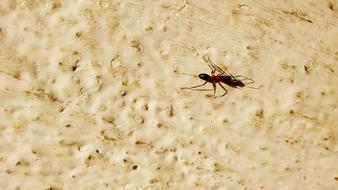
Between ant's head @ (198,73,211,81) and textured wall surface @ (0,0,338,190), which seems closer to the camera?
textured wall surface @ (0,0,338,190)

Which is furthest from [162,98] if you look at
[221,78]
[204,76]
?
[221,78]

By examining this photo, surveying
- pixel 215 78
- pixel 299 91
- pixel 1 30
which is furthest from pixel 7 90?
pixel 299 91

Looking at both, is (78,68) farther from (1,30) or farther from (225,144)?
(225,144)

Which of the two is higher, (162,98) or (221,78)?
(221,78)

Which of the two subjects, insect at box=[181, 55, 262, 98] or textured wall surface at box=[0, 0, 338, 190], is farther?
insect at box=[181, 55, 262, 98]

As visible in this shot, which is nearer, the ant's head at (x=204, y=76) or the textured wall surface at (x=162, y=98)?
the textured wall surface at (x=162, y=98)

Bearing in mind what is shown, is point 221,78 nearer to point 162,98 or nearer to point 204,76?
point 204,76

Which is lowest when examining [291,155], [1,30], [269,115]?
[291,155]

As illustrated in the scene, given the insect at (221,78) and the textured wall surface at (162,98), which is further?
the insect at (221,78)
